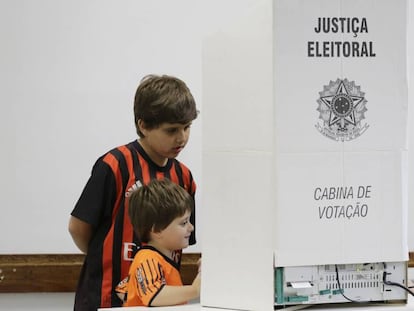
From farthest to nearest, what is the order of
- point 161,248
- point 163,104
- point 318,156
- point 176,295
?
Answer: point 163,104 → point 161,248 → point 176,295 → point 318,156

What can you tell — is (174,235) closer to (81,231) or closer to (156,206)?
(156,206)

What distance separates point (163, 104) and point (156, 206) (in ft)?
0.98

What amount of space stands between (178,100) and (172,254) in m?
0.44

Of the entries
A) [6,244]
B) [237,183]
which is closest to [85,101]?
[6,244]

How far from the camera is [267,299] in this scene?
50.4 inches

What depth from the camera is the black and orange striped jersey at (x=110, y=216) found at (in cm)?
183

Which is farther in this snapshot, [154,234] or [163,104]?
[163,104]

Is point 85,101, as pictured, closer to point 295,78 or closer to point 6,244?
point 6,244

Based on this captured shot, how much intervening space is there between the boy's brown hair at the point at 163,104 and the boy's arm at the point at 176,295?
53 cm

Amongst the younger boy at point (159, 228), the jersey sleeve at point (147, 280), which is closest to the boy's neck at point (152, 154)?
the younger boy at point (159, 228)

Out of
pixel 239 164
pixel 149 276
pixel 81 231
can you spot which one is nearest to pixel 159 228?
pixel 149 276

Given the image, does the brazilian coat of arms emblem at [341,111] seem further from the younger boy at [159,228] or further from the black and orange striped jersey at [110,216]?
the black and orange striped jersey at [110,216]

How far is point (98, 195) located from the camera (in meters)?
1.82

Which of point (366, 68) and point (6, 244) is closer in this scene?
point (366, 68)
